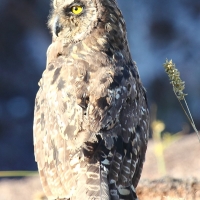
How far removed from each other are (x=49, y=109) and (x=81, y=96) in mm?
268

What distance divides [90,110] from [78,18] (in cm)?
86

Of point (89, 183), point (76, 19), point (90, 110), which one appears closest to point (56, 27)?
point (76, 19)

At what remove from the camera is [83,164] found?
372 centimetres

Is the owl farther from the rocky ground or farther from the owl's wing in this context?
the rocky ground

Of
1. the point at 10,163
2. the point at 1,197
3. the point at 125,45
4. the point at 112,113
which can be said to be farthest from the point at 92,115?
the point at 10,163

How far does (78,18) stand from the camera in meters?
4.48

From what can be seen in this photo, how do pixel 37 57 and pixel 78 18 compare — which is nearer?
pixel 78 18

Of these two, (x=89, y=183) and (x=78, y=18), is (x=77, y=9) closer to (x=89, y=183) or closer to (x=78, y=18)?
(x=78, y=18)

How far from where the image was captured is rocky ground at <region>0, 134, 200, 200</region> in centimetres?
462

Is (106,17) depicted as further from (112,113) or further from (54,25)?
(112,113)

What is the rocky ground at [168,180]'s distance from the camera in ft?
15.1

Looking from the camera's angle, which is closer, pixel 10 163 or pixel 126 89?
pixel 126 89

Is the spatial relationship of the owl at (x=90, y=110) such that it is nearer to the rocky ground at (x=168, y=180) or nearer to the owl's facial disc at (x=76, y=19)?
the owl's facial disc at (x=76, y=19)

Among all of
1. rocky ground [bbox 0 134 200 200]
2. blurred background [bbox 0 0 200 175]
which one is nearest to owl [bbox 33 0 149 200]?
rocky ground [bbox 0 134 200 200]
